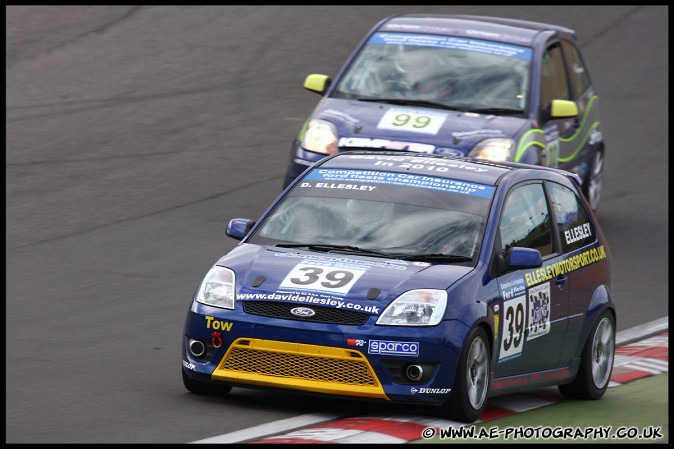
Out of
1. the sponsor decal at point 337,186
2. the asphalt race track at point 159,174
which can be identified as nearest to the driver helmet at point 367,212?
the sponsor decal at point 337,186

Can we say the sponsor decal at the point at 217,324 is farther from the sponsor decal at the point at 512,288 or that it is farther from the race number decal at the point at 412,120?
the race number decal at the point at 412,120

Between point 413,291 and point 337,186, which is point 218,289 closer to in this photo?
point 413,291

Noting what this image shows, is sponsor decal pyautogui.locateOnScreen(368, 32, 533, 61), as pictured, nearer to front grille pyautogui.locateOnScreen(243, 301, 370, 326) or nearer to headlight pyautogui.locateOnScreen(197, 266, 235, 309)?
headlight pyautogui.locateOnScreen(197, 266, 235, 309)

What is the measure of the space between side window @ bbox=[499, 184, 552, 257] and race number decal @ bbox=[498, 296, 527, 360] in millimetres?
343

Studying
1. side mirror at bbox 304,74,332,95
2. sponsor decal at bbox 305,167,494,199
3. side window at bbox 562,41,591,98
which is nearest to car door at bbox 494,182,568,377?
sponsor decal at bbox 305,167,494,199

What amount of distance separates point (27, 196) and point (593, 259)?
6628 millimetres

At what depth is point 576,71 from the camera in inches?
630

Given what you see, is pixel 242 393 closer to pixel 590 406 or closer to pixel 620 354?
pixel 590 406

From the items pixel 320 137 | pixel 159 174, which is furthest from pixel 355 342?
pixel 159 174

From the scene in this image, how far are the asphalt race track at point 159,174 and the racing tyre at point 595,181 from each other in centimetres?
26

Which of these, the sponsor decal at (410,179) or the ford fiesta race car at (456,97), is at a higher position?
the sponsor decal at (410,179)

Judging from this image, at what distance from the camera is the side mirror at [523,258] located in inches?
355

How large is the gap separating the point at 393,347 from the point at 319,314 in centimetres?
45

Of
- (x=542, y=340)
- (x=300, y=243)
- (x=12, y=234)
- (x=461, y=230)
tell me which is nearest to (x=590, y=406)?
(x=542, y=340)
